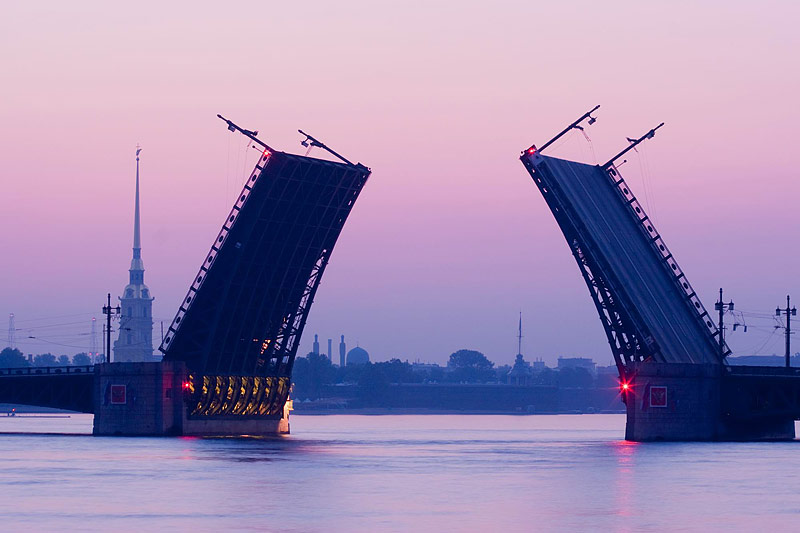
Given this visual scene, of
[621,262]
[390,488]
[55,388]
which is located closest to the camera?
[390,488]

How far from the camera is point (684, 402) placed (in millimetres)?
85062

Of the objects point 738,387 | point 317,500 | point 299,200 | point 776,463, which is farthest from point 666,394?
point 317,500

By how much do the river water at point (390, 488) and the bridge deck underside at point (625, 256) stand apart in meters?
6.69

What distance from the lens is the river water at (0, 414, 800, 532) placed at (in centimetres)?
3975

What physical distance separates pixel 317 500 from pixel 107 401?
45324 millimetres

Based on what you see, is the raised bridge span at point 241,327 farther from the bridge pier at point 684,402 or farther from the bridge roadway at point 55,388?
the bridge pier at point 684,402

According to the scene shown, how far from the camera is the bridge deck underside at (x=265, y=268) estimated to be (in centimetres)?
8006

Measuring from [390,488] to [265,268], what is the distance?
114 feet

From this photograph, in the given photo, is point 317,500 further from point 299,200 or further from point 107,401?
point 107,401

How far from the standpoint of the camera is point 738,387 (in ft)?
285

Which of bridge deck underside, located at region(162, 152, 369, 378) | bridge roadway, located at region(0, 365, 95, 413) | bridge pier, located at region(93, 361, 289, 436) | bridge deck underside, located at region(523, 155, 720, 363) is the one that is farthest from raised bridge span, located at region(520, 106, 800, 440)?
bridge roadway, located at region(0, 365, 95, 413)

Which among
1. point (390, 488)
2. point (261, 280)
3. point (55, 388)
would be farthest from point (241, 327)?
point (390, 488)

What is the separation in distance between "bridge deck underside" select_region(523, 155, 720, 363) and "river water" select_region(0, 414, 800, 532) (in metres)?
6.69

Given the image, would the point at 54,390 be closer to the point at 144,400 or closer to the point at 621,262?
the point at 144,400
